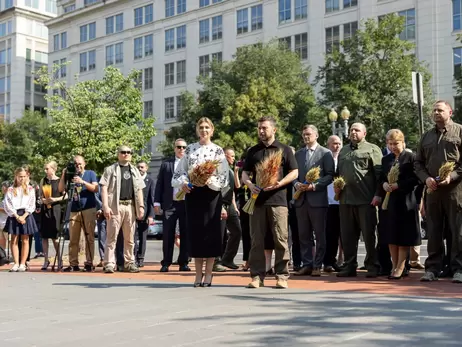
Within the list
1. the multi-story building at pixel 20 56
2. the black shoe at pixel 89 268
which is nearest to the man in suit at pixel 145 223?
the black shoe at pixel 89 268

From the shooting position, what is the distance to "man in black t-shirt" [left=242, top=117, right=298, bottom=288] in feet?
27.7

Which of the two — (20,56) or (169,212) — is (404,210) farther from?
(20,56)

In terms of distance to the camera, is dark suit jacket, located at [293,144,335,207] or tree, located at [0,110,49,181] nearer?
dark suit jacket, located at [293,144,335,207]

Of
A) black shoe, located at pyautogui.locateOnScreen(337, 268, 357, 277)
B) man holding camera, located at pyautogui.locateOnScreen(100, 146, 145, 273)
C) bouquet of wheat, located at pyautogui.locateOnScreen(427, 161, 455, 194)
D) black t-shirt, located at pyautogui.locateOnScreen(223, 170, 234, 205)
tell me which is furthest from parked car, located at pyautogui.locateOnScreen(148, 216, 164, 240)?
bouquet of wheat, located at pyautogui.locateOnScreen(427, 161, 455, 194)

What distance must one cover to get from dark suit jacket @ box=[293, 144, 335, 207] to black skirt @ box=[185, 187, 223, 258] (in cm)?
193

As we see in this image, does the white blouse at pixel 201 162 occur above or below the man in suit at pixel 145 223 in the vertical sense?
above

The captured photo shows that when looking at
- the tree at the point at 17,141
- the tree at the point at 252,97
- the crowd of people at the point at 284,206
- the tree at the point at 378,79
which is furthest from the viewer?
the tree at the point at 17,141

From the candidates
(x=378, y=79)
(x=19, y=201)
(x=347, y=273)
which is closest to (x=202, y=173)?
(x=347, y=273)

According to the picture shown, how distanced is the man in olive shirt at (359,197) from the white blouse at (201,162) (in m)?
2.21

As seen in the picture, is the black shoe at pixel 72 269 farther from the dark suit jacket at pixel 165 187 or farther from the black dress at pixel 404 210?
the black dress at pixel 404 210

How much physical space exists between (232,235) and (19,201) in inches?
158

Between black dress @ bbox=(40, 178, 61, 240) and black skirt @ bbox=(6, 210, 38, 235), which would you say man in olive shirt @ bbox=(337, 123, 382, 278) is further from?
black skirt @ bbox=(6, 210, 38, 235)

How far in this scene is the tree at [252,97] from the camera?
39.0 metres

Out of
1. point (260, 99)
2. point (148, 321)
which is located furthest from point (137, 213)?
point (260, 99)
